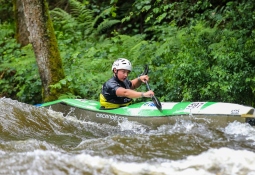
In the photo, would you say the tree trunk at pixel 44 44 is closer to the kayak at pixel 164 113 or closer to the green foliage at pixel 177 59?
the green foliage at pixel 177 59

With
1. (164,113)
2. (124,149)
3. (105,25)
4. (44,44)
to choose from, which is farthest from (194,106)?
(105,25)

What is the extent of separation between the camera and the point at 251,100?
287 inches

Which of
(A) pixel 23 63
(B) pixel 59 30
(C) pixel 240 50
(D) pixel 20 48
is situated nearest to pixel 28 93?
(A) pixel 23 63

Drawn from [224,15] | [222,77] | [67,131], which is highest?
[224,15]

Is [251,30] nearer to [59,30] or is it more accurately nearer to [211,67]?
[211,67]

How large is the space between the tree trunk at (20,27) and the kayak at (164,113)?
5.45m

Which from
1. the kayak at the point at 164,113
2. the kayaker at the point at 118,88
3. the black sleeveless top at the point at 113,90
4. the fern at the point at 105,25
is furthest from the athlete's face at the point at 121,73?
the fern at the point at 105,25

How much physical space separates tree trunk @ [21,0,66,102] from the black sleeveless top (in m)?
2.00

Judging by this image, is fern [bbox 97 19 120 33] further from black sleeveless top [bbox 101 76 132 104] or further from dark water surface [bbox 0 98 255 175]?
dark water surface [bbox 0 98 255 175]

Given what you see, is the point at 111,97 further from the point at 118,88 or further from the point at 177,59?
the point at 177,59

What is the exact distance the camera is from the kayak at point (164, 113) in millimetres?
5977

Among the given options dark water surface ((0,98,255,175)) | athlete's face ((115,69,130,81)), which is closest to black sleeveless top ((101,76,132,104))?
athlete's face ((115,69,130,81))

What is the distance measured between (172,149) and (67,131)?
7.03 feet

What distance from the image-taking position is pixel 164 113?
256 inches
